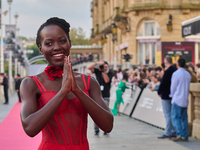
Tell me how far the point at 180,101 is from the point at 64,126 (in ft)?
26.3

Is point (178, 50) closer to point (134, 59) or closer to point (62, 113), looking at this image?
point (134, 59)

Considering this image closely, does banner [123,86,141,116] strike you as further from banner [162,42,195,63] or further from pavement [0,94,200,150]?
banner [162,42,195,63]

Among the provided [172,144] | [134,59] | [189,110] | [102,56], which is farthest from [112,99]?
[102,56]

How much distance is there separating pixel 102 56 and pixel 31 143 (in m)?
35.9

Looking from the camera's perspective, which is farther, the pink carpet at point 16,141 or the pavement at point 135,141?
the pavement at point 135,141

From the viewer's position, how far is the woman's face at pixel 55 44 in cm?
266

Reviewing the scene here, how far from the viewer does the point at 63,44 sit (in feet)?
8.78

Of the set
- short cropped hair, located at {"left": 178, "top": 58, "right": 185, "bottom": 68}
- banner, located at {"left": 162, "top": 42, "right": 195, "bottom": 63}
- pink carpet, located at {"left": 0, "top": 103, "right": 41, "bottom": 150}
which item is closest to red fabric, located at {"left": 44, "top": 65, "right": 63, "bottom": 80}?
pink carpet, located at {"left": 0, "top": 103, "right": 41, "bottom": 150}

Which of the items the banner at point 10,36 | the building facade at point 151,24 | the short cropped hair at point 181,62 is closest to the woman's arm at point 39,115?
the short cropped hair at point 181,62

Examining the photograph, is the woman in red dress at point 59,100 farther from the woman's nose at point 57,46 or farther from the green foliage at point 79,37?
the green foliage at point 79,37

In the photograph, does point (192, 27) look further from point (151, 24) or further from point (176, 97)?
Answer: point (151, 24)

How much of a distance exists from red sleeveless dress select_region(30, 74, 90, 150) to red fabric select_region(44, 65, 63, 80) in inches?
3.4

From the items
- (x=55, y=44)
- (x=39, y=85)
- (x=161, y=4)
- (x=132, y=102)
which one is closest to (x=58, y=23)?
(x=55, y=44)

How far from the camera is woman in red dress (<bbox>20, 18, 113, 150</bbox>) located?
2445 millimetres
